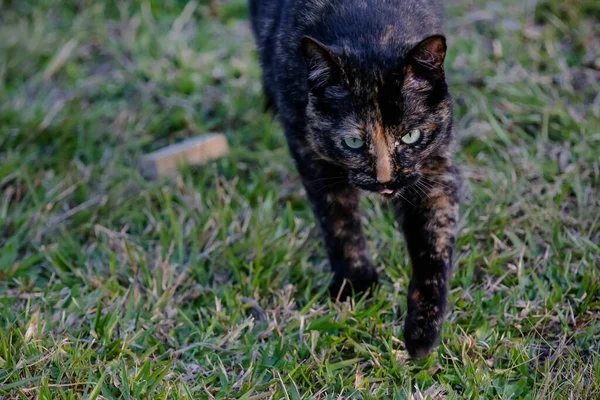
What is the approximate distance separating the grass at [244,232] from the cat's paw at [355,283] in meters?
0.06

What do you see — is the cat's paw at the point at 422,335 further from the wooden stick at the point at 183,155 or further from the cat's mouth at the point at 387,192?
the wooden stick at the point at 183,155

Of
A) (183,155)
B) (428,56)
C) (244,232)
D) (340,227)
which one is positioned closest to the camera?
(428,56)

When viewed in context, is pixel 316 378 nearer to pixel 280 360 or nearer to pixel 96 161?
pixel 280 360

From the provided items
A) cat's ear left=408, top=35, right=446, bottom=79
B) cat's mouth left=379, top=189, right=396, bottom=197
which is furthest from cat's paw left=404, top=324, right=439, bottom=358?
cat's ear left=408, top=35, right=446, bottom=79

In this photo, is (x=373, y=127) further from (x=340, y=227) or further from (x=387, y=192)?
(x=340, y=227)

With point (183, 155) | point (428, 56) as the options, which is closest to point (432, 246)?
point (428, 56)

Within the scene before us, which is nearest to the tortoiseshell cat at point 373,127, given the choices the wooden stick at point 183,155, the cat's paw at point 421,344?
the cat's paw at point 421,344

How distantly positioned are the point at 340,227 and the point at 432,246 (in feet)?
1.23

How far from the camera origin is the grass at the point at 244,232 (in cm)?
281

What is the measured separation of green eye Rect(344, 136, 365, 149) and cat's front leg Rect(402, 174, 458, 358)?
366mm

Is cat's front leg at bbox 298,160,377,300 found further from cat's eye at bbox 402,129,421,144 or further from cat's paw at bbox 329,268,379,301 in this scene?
cat's eye at bbox 402,129,421,144

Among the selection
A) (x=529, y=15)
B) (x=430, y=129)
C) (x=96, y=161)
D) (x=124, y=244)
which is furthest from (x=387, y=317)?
(x=529, y=15)

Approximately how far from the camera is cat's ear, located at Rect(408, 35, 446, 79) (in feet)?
8.57

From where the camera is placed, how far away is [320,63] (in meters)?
2.72
